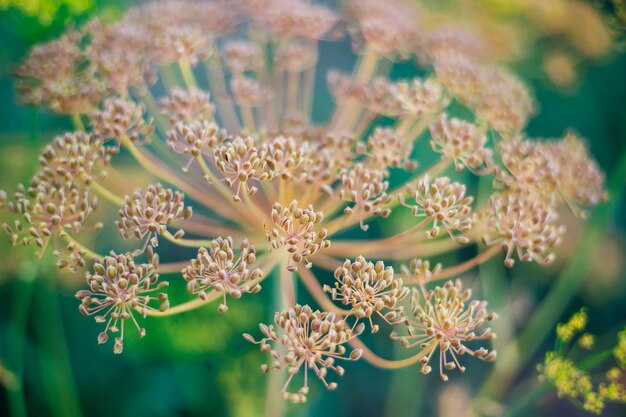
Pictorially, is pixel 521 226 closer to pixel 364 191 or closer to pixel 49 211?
pixel 364 191

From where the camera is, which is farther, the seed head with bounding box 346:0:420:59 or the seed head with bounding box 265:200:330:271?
the seed head with bounding box 346:0:420:59

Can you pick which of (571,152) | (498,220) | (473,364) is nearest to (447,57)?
(571,152)

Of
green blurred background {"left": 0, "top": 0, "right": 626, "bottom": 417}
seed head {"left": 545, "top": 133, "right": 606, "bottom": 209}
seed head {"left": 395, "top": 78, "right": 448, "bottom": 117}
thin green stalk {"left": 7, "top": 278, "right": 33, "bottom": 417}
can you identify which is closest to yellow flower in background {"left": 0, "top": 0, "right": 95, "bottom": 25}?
green blurred background {"left": 0, "top": 0, "right": 626, "bottom": 417}

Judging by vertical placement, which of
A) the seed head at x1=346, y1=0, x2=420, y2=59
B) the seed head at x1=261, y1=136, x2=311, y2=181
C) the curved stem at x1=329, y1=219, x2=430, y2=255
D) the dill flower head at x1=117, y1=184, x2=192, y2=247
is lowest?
Answer: the curved stem at x1=329, y1=219, x2=430, y2=255

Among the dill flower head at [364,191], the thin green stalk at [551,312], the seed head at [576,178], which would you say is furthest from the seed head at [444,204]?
the thin green stalk at [551,312]

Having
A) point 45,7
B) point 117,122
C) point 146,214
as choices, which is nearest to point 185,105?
point 117,122

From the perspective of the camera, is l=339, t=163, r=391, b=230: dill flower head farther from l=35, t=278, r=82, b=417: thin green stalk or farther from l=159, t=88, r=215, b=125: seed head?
l=35, t=278, r=82, b=417: thin green stalk

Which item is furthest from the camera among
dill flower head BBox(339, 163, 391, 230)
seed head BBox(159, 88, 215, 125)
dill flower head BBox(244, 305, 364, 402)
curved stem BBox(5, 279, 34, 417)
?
curved stem BBox(5, 279, 34, 417)

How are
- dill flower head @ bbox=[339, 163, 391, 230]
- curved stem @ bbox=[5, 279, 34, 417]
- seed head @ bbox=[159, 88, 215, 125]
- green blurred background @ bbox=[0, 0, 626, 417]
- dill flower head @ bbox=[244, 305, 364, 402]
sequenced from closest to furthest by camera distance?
dill flower head @ bbox=[244, 305, 364, 402] < dill flower head @ bbox=[339, 163, 391, 230] < seed head @ bbox=[159, 88, 215, 125] < curved stem @ bbox=[5, 279, 34, 417] < green blurred background @ bbox=[0, 0, 626, 417]

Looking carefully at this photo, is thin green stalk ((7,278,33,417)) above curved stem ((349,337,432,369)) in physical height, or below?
below
